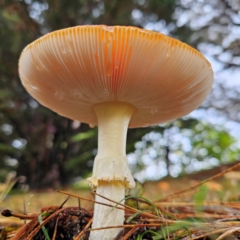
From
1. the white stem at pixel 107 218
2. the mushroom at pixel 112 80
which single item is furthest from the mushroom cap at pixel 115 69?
the white stem at pixel 107 218

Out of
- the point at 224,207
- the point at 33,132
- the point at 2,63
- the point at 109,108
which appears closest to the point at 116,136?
the point at 109,108

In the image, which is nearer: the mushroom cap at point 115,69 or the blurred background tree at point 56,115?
the mushroom cap at point 115,69

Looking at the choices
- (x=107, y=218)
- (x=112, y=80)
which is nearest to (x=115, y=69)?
(x=112, y=80)

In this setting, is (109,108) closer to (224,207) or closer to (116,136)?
(116,136)

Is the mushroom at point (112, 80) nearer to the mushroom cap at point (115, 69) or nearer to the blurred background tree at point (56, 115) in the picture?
the mushroom cap at point (115, 69)

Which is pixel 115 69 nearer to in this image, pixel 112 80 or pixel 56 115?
pixel 112 80

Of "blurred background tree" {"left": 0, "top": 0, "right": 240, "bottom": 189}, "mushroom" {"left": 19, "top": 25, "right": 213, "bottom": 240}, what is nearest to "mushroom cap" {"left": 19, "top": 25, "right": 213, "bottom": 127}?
"mushroom" {"left": 19, "top": 25, "right": 213, "bottom": 240}

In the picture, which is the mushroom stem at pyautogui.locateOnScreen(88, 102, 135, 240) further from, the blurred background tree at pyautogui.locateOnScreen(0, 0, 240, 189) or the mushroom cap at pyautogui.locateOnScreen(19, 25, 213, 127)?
the blurred background tree at pyautogui.locateOnScreen(0, 0, 240, 189)

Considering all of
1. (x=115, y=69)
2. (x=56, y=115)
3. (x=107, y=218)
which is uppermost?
(x=56, y=115)
